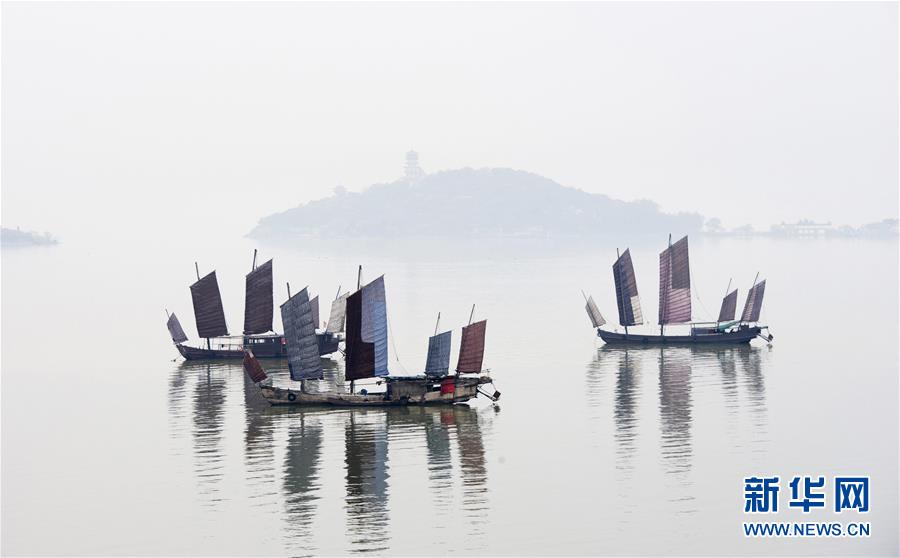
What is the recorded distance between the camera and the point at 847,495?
45562 millimetres

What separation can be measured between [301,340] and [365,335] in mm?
3682

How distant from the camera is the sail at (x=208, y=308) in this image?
258 ft

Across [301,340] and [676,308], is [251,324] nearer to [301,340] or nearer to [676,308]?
[301,340]

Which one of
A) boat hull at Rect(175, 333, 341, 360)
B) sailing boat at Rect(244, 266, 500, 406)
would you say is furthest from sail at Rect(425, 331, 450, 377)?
boat hull at Rect(175, 333, 341, 360)

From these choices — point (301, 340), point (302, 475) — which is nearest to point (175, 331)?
point (301, 340)

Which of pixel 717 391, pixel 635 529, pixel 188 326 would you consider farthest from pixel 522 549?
pixel 188 326

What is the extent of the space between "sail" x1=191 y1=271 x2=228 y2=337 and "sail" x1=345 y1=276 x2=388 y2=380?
21705 millimetres

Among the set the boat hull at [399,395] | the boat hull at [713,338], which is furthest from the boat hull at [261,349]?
the boat hull at [713,338]

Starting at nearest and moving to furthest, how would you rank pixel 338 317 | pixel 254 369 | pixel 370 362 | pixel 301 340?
1. pixel 370 362
2. pixel 301 340
3. pixel 254 369
4. pixel 338 317

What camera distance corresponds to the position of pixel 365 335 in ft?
195

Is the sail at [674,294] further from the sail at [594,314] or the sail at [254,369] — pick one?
the sail at [254,369]

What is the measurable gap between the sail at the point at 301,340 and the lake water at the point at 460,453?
276 cm

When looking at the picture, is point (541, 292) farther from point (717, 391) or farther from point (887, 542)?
point (887, 542)

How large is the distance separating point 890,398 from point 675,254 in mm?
21736
